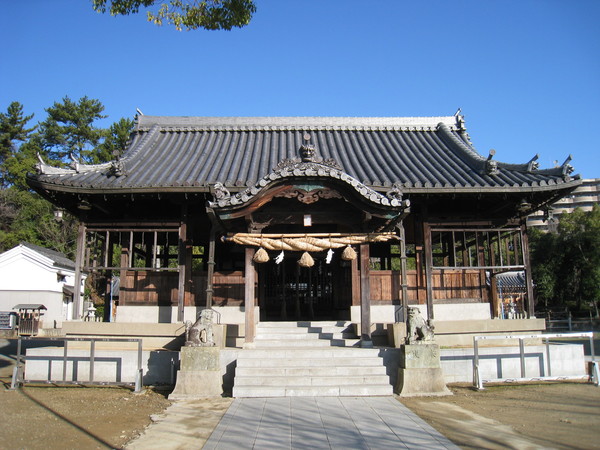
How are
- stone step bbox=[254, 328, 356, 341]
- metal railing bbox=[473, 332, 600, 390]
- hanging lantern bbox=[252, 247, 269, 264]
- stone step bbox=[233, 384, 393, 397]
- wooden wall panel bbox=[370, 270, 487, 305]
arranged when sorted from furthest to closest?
wooden wall panel bbox=[370, 270, 487, 305], stone step bbox=[254, 328, 356, 341], hanging lantern bbox=[252, 247, 269, 264], metal railing bbox=[473, 332, 600, 390], stone step bbox=[233, 384, 393, 397]

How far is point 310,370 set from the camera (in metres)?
9.68

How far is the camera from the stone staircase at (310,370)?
911 cm

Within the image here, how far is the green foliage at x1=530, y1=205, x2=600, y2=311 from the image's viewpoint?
121 feet

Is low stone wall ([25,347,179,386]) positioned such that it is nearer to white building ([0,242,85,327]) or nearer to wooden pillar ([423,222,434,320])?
wooden pillar ([423,222,434,320])

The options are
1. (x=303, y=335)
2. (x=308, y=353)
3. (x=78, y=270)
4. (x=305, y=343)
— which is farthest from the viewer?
(x=78, y=270)

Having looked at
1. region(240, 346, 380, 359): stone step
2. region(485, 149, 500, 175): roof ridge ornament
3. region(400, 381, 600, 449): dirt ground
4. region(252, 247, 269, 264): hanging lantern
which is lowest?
region(400, 381, 600, 449): dirt ground

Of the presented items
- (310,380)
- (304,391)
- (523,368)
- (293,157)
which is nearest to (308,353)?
(310,380)

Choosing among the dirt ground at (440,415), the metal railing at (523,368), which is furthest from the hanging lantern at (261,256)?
the metal railing at (523,368)

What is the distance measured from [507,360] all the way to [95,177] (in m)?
11.8

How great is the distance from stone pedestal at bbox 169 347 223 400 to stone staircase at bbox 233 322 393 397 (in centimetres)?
46

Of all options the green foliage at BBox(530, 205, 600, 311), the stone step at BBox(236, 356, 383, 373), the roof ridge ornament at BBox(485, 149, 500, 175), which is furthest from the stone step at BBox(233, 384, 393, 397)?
the green foliage at BBox(530, 205, 600, 311)

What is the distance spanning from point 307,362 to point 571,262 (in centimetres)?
3652

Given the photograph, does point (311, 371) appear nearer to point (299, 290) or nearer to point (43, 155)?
point (299, 290)

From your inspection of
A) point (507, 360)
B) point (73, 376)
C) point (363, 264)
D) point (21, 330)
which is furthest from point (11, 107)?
point (507, 360)
